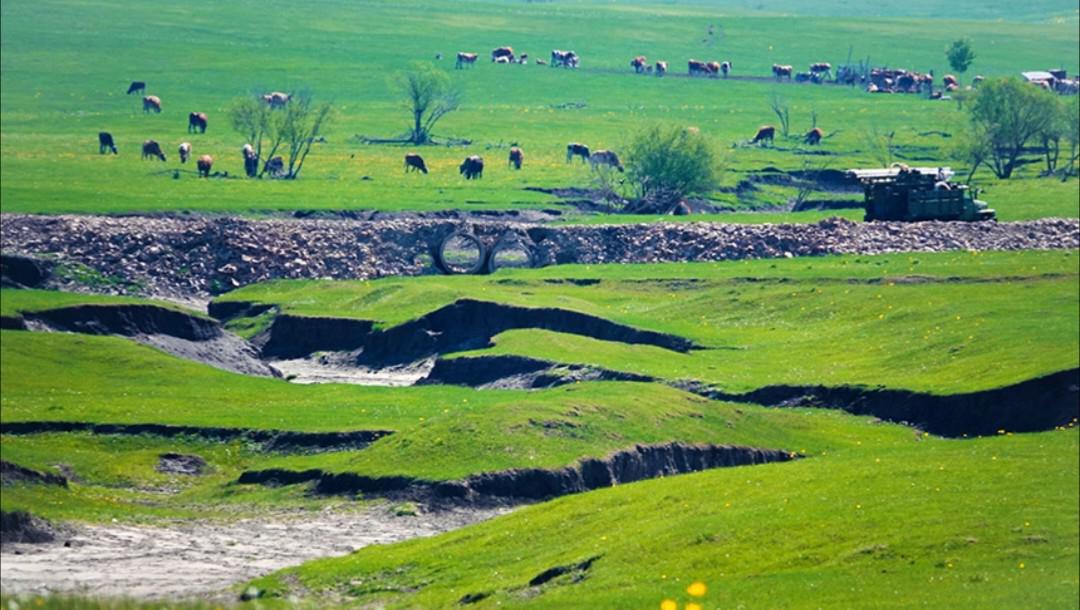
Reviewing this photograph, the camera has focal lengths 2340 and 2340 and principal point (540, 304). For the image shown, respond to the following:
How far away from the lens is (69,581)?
41.8 m

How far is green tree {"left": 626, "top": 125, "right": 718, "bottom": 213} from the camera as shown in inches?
4380

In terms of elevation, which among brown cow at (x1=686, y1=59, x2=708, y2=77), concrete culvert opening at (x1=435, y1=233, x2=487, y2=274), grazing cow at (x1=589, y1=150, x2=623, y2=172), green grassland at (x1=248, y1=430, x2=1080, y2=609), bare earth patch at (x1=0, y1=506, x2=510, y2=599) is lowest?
concrete culvert opening at (x1=435, y1=233, x2=487, y2=274)

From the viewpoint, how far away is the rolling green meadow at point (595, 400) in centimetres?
3875

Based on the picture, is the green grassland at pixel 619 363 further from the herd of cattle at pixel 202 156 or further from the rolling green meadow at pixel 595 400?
the herd of cattle at pixel 202 156

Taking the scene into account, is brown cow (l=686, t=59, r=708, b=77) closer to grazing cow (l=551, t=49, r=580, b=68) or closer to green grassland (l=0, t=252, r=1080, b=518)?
grazing cow (l=551, t=49, r=580, b=68)

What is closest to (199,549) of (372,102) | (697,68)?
(372,102)

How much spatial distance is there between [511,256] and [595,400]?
3905 cm

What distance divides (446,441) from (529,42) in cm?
13854

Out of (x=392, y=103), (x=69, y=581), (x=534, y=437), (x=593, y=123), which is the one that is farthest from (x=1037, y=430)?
(x=392, y=103)

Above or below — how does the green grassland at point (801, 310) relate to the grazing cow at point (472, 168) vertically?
above

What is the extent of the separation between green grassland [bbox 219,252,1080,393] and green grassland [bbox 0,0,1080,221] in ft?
49.3

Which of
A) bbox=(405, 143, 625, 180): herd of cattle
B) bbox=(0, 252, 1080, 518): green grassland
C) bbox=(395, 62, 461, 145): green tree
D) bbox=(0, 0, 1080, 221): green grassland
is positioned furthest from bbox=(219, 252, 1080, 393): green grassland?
bbox=(395, 62, 461, 145): green tree

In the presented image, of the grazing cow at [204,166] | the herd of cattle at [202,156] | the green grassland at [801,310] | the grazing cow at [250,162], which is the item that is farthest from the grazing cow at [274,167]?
the green grassland at [801,310]

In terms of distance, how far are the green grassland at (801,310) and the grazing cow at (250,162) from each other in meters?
28.0
